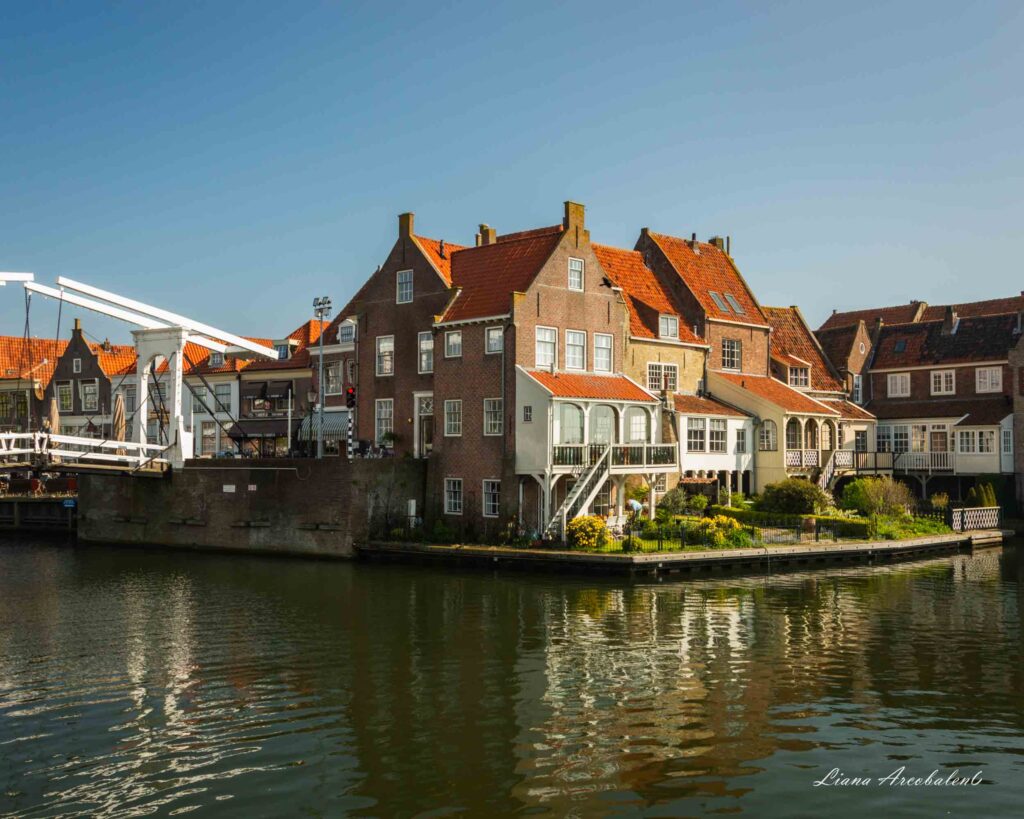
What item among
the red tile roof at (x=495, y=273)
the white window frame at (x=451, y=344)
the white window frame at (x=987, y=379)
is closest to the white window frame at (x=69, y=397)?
the red tile roof at (x=495, y=273)

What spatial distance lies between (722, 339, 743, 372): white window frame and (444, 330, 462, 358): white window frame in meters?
17.9

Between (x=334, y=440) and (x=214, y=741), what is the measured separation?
35653 mm

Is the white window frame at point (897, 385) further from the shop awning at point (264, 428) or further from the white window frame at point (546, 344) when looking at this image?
the shop awning at point (264, 428)

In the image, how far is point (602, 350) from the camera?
149 feet

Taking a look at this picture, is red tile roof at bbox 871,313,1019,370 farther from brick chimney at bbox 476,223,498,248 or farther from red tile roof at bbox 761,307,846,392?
brick chimney at bbox 476,223,498,248

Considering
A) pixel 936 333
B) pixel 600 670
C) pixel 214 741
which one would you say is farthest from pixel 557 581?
pixel 936 333

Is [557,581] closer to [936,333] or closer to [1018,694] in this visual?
[1018,694]

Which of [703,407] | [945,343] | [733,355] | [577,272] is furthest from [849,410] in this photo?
[577,272]

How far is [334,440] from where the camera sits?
173 ft

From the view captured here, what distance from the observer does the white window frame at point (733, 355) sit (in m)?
55.0

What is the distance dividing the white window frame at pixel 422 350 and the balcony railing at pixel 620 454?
28.7 ft

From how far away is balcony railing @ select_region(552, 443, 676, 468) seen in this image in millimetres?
40062

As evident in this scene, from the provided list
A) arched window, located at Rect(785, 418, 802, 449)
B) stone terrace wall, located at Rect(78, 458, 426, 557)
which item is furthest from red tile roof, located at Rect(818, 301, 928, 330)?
stone terrace wall, located at Rect(78, 458, 426, 557)

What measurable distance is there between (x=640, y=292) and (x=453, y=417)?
1401 centimetres
